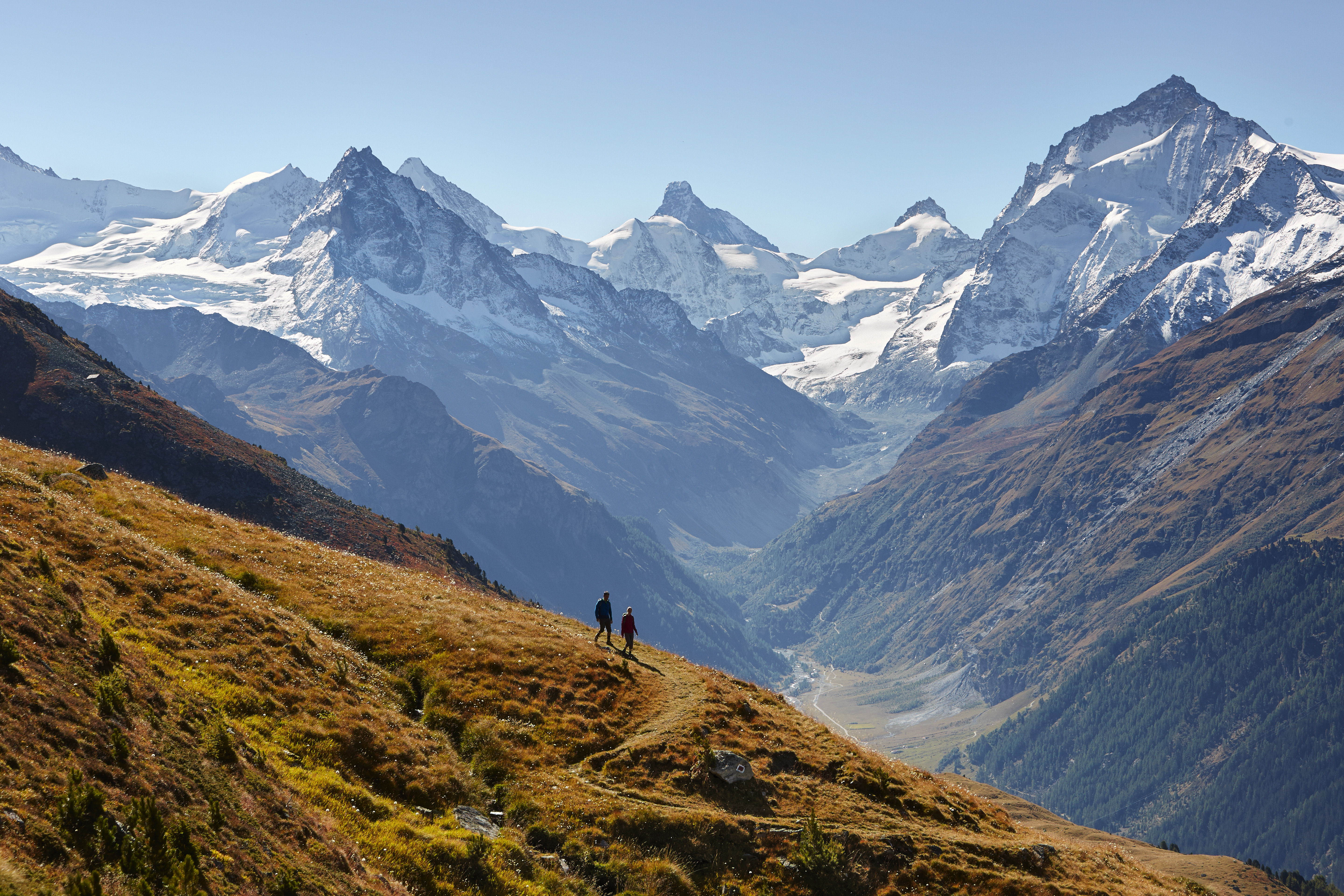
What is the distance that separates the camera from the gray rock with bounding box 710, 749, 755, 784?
4044cm

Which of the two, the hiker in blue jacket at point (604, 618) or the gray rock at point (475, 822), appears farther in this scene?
the hiker in blue jacket at point (604, 618)

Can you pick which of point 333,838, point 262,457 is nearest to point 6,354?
point 262,457

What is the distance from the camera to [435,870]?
2848 centimetres

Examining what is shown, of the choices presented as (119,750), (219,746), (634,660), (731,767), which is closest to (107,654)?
(219,746)

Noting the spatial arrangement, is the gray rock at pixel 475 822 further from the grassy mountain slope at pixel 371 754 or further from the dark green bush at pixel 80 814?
the dark green bush at pixel 80 814

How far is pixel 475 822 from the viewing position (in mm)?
32656

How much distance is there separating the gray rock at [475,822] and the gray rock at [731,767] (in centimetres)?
1094

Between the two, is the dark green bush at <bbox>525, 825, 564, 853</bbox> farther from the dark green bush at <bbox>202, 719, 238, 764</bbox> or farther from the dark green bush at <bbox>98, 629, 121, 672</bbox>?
the dark green bush at <bbox>98, 629, 121, 672</bbox>

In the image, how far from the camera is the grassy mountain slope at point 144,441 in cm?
14800

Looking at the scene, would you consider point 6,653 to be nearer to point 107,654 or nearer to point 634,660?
point 107,654

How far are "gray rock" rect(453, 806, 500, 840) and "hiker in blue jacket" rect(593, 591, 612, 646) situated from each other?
Answer: 19.8 metres

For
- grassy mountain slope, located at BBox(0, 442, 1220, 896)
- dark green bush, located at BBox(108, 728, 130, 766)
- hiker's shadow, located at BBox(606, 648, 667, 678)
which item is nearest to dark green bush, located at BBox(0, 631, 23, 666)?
grassy mountain slope, located at BBox(0, 442, 1220, 896)

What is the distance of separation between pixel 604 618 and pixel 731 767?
16505 mm

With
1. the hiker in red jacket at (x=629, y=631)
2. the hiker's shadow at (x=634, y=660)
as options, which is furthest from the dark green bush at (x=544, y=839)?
the hiker in red jacket at (x=629, y=631)
